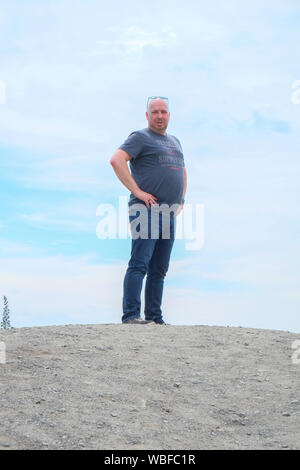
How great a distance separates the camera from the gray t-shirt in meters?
8.81

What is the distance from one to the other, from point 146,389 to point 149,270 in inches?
119

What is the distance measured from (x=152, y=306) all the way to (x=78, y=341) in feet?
5.80

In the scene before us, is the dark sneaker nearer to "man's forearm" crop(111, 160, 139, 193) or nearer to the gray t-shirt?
the gray t-shirt

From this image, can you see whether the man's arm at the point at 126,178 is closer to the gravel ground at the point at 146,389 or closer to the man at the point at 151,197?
the man at the point at 151,197

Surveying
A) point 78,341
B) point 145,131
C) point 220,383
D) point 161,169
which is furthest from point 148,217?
point 220,383

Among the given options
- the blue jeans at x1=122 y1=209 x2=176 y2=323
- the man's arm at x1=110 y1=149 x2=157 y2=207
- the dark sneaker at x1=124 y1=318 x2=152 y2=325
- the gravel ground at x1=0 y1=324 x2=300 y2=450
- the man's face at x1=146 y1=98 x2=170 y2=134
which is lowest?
the gravel ground at x1=0 y1=324 x2=300 y2=450

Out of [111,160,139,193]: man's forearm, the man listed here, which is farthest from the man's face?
[111,160,139,193]: man's forearm

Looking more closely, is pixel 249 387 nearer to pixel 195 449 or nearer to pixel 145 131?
pixel 195 449

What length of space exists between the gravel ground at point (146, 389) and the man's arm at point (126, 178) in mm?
1710

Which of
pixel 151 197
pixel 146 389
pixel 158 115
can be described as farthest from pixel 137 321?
pixel 158 115

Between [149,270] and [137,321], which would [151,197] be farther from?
[137,321]

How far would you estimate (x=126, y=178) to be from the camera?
8.66m

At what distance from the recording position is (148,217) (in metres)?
8.70
